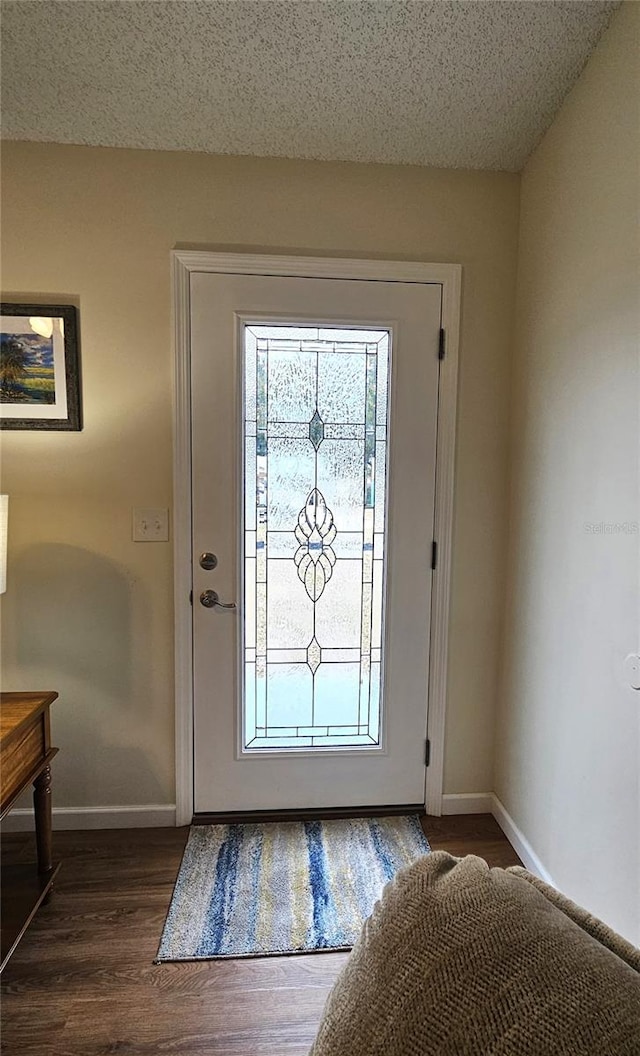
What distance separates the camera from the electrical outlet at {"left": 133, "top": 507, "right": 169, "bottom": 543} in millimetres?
1979

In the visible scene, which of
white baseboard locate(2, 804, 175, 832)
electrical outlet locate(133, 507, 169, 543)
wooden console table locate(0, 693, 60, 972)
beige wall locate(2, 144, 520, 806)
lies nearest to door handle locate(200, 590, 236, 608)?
beige wall locate(2, 144, 520, 806)

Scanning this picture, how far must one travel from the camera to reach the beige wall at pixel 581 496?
132 cm

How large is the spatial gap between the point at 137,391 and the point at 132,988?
72.5 inches

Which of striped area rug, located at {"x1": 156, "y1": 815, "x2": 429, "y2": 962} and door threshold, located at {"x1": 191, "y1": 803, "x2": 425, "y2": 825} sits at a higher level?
door threshold, located at {"x1": 191, "y1": 803, "x2": 425, "y2": 825}

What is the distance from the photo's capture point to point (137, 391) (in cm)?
194

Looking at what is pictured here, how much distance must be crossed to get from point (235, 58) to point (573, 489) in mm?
1600

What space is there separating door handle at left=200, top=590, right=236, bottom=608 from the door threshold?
847mm

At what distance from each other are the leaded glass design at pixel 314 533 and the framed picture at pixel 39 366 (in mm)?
633

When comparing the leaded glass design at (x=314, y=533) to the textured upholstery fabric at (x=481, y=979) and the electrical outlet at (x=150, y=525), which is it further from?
the textured upholstery fabric at (x=481, y=979)

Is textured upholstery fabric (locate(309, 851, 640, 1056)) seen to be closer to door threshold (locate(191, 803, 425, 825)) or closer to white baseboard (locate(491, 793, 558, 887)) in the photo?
white baseboard (locate(491, 793, 558, 887))

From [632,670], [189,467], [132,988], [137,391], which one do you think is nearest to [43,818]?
[132,988]

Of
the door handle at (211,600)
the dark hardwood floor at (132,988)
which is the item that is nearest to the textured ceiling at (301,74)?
the door handle at (211,600)

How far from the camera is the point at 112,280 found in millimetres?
1886

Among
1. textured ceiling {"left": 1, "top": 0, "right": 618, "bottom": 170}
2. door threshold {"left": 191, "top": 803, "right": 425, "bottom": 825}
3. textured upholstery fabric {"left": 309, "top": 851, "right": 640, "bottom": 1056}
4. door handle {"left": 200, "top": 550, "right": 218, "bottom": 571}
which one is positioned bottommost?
door threshold {"left": 191, "top": 803, "right": 425, "bottom": 825}
